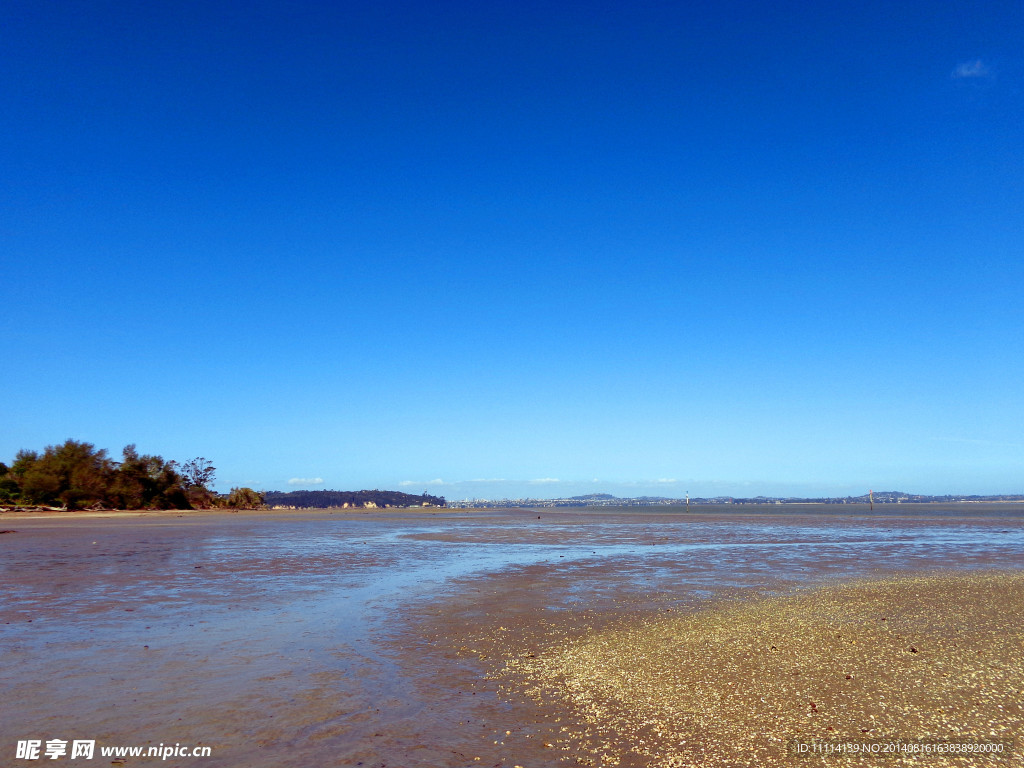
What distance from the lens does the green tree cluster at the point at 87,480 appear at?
63719mm

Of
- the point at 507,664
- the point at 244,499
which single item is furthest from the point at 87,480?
the point at 507,664

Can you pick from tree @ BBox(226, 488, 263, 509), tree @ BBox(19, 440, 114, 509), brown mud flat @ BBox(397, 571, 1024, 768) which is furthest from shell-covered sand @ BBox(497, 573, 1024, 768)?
tree @ BBox(226, 488, 263, 509)

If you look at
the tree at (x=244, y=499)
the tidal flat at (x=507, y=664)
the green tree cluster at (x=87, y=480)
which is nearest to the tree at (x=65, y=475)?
the green tree cluster at (x=87, y=480)

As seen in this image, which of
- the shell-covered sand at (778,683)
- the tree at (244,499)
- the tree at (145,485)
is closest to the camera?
the shell-covered sand at (778,683)

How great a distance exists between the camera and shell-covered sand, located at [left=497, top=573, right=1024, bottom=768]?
5.45 metres

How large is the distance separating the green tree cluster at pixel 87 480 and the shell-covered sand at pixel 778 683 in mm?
73983

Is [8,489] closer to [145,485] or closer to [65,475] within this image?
[65,475]

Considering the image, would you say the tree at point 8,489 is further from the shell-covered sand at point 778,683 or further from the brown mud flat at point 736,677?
the shell-covered sand at point 778,683

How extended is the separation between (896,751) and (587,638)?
4.75m

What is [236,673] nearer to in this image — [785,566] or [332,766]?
[332,766]

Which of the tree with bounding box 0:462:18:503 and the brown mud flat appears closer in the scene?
the brown mud flat

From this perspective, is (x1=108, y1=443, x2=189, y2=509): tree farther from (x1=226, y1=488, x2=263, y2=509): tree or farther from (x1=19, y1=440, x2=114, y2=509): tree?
(x1=226, y1=488, x2=263, y2=509): tree

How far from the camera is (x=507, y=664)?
26.5 feet

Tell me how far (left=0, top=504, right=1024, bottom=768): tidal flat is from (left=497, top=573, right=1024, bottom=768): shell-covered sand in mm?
34
